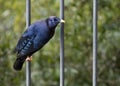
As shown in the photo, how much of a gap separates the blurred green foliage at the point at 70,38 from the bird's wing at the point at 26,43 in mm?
1410

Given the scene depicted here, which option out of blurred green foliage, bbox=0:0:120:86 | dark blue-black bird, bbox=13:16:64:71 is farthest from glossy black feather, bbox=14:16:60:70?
blurred green foliage, bbox=0:0:120:86

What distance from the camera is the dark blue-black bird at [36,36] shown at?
2.13 metres

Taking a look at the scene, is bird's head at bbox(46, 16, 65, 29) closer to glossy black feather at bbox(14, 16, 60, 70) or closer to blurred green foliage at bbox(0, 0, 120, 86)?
glossy black feather at bbox(14, 16, 60, 70)

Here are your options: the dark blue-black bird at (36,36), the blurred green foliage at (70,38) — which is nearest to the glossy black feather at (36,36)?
the dark blue-black bird at (36,36)

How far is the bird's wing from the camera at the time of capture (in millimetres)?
2137

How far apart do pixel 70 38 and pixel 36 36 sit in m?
1.60

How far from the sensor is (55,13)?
3.79 m

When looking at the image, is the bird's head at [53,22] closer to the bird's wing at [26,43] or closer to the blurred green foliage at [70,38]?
the bird's wing at [26,43]

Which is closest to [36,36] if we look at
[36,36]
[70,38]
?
[36,36]

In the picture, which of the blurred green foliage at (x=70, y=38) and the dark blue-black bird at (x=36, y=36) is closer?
the dark blue-black bird at (x=36, y=36)

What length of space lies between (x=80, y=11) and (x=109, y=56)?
17.7 inches

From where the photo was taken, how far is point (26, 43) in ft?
7.09

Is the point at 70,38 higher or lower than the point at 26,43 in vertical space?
lower

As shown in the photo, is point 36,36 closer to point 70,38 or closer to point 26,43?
point 26,43
